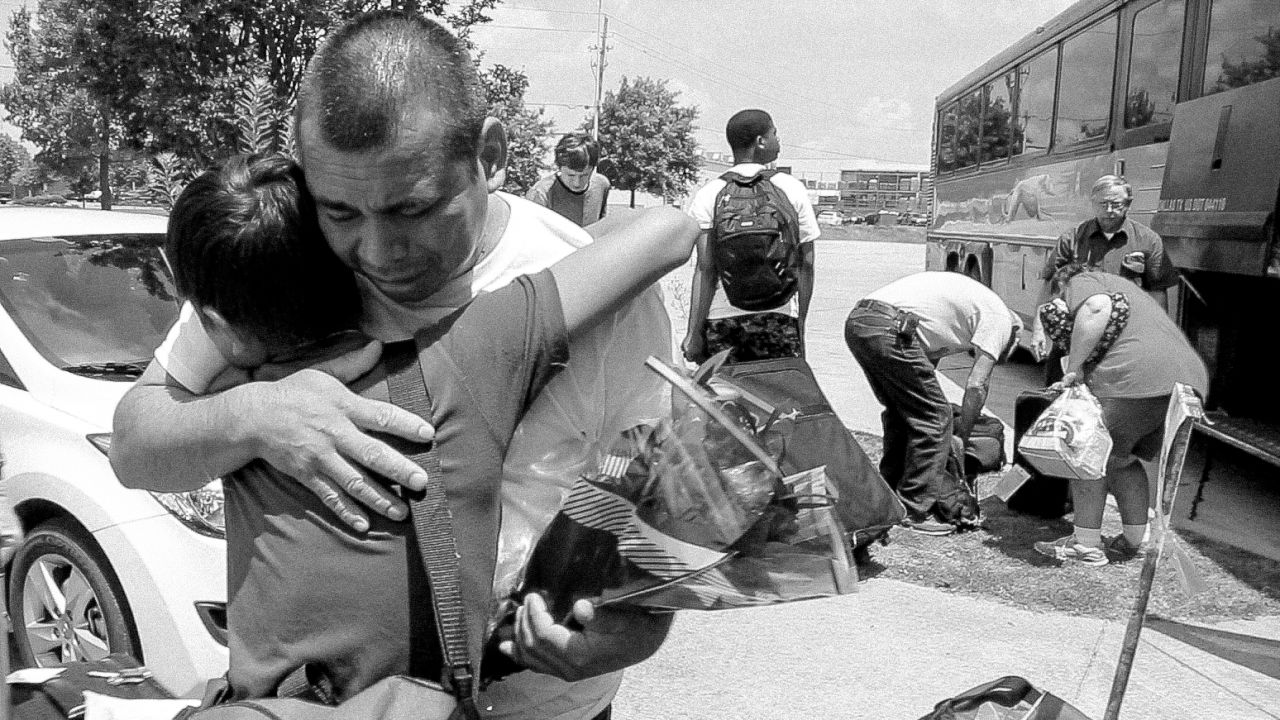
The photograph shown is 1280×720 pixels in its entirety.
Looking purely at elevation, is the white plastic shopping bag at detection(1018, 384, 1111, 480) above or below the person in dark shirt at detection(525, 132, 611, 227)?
below

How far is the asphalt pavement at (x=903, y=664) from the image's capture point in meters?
4.04

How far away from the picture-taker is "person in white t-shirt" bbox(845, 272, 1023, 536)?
18.7 ft

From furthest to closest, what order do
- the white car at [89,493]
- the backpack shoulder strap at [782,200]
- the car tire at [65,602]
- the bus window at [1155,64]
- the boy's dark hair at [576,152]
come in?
the bus window at [1155,64], the boy's dark hair at [576,152], the backpack shoulder strap at [782,200], the car tire at [65,602], the white car at [89,493]

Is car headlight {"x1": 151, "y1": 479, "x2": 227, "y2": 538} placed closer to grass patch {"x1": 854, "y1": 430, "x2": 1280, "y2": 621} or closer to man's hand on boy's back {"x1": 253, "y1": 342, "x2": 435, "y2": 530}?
man's hand on boy's back {"x1": 253, "y1": 342, "x2": 435, "y2": 530}

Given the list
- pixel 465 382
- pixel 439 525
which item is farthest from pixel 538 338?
pixel 439 525

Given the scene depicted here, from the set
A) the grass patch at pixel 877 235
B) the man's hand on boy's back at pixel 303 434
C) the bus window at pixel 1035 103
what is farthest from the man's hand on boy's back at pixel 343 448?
the grass patch at pixel 877 235

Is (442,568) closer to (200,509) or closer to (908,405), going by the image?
(200,509)

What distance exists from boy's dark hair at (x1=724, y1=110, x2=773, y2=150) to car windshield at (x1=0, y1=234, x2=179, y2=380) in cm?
303

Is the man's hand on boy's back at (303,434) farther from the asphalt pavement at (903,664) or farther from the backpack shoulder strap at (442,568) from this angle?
the asphalt pavement at (903,664)

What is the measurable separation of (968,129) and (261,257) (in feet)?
54.4

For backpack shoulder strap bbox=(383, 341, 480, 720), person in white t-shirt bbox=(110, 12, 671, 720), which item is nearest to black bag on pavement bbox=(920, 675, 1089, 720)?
person in white t-shirt bbox=(110, 12, 671, 720)

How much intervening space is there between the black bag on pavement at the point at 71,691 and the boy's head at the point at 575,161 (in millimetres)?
5953

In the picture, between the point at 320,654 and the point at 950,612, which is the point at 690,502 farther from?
the point at 950,612

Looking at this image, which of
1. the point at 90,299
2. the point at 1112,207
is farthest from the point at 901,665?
the point at 1112,207
